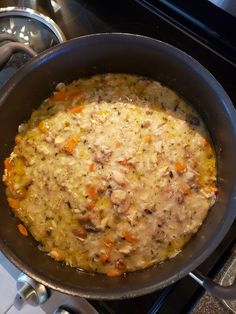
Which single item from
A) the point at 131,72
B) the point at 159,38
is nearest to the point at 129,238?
the point at 131,72

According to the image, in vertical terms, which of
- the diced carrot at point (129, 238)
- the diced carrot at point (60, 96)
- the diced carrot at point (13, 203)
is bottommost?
the diced carrot at point (129, 238)

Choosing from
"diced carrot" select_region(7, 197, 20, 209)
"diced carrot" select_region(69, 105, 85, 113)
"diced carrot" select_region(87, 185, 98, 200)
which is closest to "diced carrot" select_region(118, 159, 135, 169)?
"diced carrot" select_region(87, 185, 98, 200)

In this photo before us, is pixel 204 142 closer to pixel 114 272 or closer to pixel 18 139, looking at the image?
pixel 114 272

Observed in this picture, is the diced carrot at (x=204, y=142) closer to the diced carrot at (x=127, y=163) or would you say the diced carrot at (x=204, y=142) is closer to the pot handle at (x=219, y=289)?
the diced carrot at (x=127, y=163)

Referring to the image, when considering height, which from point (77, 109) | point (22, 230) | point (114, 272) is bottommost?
point (114, 272)

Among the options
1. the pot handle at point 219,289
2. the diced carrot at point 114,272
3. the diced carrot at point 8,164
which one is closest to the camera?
the pot handle at point 219,289

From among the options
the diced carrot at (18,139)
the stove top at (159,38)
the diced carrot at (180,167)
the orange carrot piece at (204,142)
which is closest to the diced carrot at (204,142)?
the orange carrot piece at (204,142)

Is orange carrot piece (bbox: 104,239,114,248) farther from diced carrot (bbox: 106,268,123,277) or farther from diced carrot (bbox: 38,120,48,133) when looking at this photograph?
diced carrot (bbox: 38,120,48,133)
